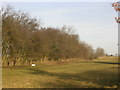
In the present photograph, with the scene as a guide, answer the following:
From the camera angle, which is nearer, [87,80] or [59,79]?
[87,80]

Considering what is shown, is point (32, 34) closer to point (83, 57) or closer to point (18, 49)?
point (18, 49)

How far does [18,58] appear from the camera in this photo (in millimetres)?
54938

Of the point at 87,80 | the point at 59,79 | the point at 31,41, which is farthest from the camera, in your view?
the point at 31,41

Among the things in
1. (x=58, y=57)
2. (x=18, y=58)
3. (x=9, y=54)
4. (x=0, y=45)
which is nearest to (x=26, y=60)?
(x=18, y=58)

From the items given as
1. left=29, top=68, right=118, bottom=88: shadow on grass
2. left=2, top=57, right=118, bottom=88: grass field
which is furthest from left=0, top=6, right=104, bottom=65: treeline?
left=29, top=68, right=118, bottom=88: shadow on grass

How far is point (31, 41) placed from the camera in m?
62.2

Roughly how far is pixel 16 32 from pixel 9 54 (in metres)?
5.86

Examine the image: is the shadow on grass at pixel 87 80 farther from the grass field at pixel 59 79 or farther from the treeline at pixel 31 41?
the treeline at pixel 31 41

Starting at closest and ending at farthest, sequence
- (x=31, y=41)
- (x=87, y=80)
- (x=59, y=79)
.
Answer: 1. (x=87, y=80)
2. (x=59, y=79)
3. (x=31, y=41)

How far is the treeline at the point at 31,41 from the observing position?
50125 mm

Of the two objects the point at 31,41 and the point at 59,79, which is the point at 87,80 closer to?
the point at 59,79

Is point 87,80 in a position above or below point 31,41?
below

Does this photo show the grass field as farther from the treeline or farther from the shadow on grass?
the treeline

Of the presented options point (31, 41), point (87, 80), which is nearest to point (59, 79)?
point (87, 80)
